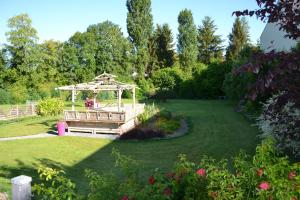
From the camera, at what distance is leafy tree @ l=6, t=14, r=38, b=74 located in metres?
50.7

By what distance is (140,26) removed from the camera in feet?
162

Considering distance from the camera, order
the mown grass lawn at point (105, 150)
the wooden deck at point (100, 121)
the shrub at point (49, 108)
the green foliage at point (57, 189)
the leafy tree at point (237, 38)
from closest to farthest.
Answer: the green foliage at point (57, 189)
the mown grass lawn at point (105, 150)
the wooden deck at point (100, 121)
the shrub at point (49, 108)
the leafy tree at point (237, 38)

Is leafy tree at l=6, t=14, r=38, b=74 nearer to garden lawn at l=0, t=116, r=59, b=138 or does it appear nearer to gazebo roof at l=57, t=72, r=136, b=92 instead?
garden lawn at l=0, t=116, r=59, b=138

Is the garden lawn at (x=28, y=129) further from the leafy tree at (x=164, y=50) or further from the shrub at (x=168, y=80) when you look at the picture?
the leafy tree at (x=164, y=50)

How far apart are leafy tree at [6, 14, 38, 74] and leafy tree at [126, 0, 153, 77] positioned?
1515 centimetres

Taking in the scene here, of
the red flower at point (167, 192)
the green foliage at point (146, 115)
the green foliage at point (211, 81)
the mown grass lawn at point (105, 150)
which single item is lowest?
the mown grass lawn at point (105, 150)

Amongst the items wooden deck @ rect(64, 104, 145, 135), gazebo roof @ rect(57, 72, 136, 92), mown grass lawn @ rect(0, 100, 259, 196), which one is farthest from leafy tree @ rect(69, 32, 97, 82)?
mown grass lawn @ rect(0, 100, 259, 196)

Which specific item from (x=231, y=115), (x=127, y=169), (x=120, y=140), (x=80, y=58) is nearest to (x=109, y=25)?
(x=80, y=58)

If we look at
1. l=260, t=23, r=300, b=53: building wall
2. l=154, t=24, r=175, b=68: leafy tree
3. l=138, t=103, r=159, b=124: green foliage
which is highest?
l=154, t=24, r=175, b=68: leafy tree

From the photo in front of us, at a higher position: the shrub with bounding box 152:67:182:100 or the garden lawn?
the shrub with bounding box 152:67:182:100

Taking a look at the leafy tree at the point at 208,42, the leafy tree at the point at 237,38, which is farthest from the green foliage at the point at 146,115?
the leafy tree at the point at 208,42

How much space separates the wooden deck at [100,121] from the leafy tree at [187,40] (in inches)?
1295

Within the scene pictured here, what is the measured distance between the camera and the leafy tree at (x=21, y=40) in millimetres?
50719

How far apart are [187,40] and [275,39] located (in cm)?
2621
